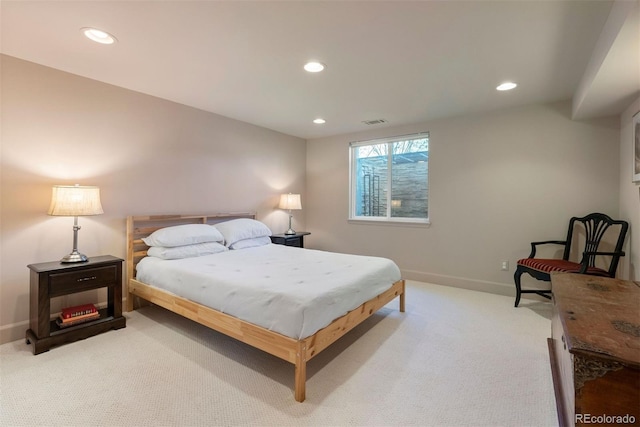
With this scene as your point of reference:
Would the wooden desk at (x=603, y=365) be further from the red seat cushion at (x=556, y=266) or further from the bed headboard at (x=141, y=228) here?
the bed headboard at (x=141, y=228)

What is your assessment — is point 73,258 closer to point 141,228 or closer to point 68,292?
point 68,292

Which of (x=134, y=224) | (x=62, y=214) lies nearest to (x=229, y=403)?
(x=62, y=214)

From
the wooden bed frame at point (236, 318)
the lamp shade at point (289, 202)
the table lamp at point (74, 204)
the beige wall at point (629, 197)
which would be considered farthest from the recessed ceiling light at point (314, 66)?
the beige wall at point (629, 197)

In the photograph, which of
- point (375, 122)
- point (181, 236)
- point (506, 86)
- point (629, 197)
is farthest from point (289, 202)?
point (629, 197)

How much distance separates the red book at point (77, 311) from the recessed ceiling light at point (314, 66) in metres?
2.98

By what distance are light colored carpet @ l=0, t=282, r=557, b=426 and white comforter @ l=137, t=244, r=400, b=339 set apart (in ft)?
1.34

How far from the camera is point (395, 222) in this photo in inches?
183

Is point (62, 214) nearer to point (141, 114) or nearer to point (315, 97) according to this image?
point (141, 114)

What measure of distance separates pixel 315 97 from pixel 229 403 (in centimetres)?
Answer: 299

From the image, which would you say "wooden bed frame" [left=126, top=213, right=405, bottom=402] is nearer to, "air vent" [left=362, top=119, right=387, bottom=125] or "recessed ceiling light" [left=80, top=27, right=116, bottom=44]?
"recessed ceiling light" [left=80, top=27, right=116, bottom=44]

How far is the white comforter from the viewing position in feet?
6.30

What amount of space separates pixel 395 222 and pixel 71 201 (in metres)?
4.00

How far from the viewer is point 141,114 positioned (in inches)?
127

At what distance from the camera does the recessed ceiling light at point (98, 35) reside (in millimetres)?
2039
